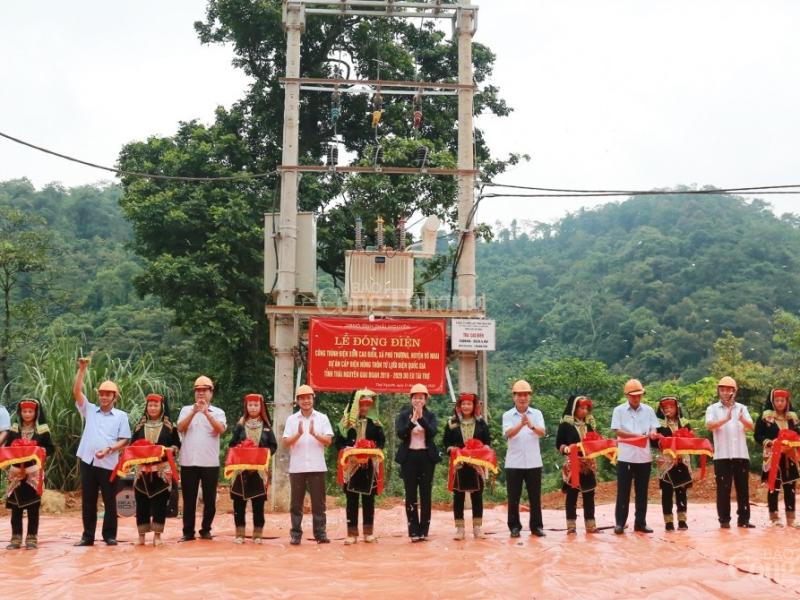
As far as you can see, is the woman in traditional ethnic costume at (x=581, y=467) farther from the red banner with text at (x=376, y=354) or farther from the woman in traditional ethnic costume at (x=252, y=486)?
the red banner with text at (x=376, y=354)

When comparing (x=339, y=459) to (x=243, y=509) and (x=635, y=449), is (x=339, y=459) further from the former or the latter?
(x=635, y=449)

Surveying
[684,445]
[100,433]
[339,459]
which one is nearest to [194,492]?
[100,433]

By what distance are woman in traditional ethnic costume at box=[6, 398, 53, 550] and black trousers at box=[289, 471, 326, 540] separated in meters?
2.31

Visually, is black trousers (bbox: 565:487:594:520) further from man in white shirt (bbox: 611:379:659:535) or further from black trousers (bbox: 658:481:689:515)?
black trousers (bbox: 658:481:689:515)

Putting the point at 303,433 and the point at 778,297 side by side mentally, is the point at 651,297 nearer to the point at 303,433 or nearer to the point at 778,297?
the point at 778,297

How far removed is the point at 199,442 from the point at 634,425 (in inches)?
169

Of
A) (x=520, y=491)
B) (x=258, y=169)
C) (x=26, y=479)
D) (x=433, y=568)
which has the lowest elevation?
(x=433, y=568)

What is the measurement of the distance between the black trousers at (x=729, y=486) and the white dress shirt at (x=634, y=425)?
858mm

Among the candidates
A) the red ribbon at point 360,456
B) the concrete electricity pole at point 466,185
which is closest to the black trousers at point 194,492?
the red ribbon at point 360,456

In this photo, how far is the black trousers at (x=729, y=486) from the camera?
948 cm

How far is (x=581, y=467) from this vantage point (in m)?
9.19

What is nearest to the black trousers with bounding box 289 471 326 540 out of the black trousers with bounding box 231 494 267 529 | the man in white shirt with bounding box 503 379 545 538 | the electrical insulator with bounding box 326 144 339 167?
the black trousers with bounding box 231 494 267 529

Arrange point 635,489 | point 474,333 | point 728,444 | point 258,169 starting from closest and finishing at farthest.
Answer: point 635,489 → point 728,444 → point 474,333 → point 258,169

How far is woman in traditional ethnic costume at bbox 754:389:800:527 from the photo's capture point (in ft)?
31.4
